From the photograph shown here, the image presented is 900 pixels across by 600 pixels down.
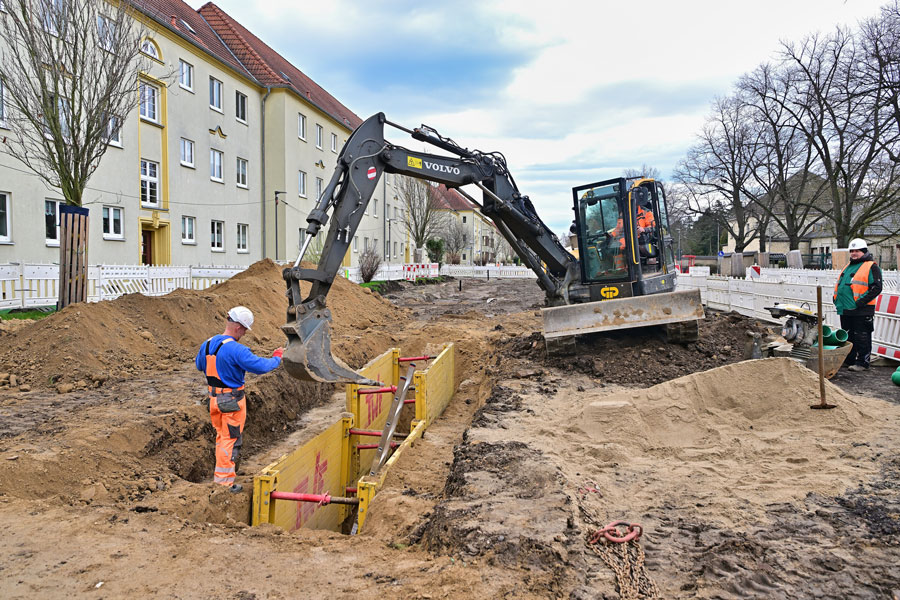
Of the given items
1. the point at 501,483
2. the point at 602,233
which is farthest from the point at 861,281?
the point at 501,483

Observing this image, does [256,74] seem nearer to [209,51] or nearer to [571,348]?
[209,51]

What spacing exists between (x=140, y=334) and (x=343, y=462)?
16.7 feet

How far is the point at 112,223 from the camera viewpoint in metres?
18.9

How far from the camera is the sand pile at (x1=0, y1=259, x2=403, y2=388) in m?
7.91

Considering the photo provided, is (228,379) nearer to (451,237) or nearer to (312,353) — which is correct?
(312,353)

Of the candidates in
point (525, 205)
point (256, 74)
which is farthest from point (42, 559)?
point (256, 74)

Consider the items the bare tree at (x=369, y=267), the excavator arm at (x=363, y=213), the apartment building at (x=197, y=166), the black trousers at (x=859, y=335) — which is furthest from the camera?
the bare tree at (x=369, y=267)

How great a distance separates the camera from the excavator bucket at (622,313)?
8.11m

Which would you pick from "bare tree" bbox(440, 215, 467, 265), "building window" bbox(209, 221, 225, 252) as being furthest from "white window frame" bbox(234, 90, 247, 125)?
"bare tree" bbox(440, 215, 467, 265)

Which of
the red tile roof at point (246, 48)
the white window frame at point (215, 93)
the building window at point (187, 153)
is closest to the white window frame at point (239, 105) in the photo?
the white window frame at point (215, 93)

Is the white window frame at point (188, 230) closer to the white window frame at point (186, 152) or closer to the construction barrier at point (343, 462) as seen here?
the white window frame at point (186, 152)

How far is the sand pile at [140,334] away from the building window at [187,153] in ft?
32.8

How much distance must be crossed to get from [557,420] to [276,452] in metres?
3.47

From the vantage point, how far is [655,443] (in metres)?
5.52
